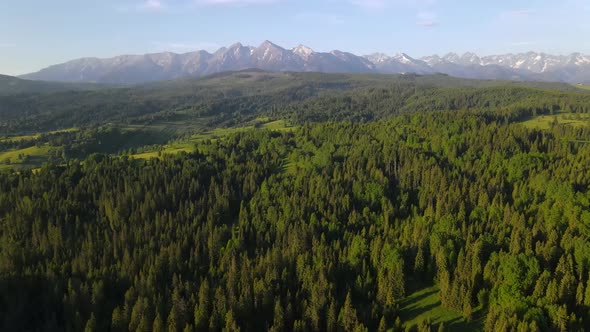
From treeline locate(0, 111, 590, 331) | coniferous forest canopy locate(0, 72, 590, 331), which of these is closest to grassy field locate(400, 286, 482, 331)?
coniferous forest canopy locate(0, 72, 590, 331)

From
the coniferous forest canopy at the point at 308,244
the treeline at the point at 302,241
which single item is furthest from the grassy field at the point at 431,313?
the treeline at the point at 302,241

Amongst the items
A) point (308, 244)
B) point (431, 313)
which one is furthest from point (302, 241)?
point (431, 313)

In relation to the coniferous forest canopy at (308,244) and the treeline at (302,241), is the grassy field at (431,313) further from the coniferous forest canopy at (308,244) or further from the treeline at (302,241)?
the treeline at (302,241)

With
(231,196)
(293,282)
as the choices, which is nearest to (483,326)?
(293,282)

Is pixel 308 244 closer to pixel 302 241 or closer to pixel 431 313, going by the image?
pixel 302 241

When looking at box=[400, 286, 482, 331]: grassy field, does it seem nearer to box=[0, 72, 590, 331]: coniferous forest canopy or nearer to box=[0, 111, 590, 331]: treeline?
box=[0, 72, 590, 331]: coniferous forest canopy

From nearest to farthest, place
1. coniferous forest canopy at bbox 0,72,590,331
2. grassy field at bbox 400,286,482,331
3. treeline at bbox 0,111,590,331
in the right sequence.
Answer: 1. grassy field at bbox 400,286,482,331
2. coniferous forest canopy at bbox 0,72,590,331
3. treeline at bbox 0,111,590,331

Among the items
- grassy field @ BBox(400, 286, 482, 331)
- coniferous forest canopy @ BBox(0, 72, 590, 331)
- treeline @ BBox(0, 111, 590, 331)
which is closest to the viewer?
grassy field @ BBox(400, 286, 482, 331)
